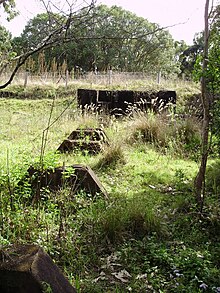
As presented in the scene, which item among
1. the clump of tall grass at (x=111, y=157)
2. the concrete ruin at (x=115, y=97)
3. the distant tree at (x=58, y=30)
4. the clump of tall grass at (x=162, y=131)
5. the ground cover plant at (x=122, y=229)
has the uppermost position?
the distant tree at (x=58, y=30)

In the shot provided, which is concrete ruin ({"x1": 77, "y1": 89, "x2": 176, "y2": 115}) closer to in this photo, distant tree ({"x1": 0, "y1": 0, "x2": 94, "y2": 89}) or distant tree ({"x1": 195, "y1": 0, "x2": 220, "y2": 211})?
distant tree ({"x1": 195, "y1": 0, "x2": 220, "y2": 211})

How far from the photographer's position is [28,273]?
1.81 meters

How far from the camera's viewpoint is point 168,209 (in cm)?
390

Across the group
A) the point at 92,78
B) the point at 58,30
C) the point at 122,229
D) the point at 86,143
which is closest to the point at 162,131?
the point at 86,143

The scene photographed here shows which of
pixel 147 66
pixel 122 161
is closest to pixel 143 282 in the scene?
pixel 122 161

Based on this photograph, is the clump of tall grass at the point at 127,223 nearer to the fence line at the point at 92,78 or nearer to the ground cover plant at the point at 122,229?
the ground cover plant at the point at 122,229

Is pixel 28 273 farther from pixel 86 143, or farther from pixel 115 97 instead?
pixel 115 97

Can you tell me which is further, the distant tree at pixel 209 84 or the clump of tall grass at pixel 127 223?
the distant tree at pixel 209 84

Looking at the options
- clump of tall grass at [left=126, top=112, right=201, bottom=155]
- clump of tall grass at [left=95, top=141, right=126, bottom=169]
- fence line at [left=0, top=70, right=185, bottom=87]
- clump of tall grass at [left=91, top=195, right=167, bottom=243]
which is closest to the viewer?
clump of tall grass at [left=91, top=195, right=167, bottom=243]

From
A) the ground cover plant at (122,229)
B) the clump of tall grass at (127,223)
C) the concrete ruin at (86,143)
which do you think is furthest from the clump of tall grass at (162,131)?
the clump of tall grass at (127,223)

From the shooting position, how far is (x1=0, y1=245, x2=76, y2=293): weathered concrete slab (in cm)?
182

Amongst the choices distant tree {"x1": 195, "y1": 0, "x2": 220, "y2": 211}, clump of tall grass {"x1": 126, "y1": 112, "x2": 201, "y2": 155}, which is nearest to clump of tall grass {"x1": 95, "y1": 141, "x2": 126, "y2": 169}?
clump of tall grass {"x1": 126, "y1": 112, "x2": 201, "y2": 155}

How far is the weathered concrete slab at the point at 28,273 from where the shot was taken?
182cm

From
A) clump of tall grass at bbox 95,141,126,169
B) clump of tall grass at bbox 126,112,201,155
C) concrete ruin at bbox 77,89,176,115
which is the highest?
concrete ruin at bbox 77,89,176,115
